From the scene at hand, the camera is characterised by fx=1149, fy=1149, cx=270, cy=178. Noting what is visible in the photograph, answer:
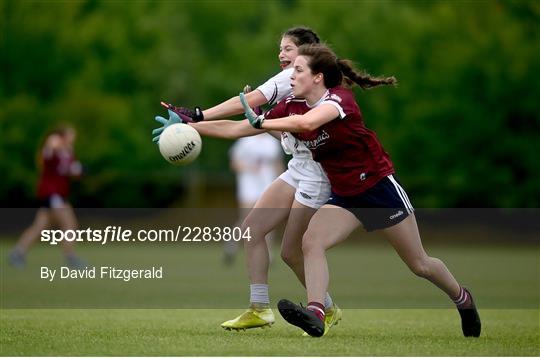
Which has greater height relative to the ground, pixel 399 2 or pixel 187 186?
pixel 399 2

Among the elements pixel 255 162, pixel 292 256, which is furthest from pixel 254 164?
pixel 292 256

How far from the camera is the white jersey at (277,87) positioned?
344 inches

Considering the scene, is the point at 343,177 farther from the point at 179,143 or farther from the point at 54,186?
the point at 54,186

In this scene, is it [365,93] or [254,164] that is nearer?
[254,164]

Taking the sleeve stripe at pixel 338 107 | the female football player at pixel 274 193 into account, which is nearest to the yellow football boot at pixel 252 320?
the female football player at pixel 274 193

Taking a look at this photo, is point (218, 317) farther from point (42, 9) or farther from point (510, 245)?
point (42, 9)

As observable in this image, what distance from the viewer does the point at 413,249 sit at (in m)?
8.38

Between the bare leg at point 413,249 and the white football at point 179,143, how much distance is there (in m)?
1.52

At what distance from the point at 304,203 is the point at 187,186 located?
25.5 m

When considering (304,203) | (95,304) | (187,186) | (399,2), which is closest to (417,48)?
(399,2)

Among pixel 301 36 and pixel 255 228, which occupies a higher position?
pixel 301 36

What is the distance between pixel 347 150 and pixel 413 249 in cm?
87

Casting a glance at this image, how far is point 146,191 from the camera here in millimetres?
33906

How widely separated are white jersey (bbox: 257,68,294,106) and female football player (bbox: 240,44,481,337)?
0.31 m
